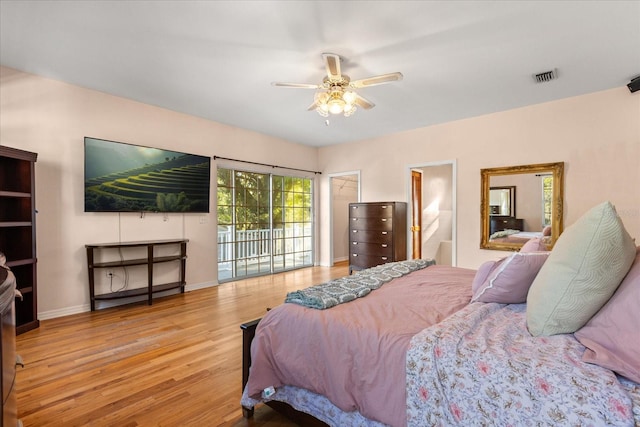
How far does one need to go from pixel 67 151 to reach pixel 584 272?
15.3 feet

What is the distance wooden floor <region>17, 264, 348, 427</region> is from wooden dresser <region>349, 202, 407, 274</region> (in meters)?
2.23

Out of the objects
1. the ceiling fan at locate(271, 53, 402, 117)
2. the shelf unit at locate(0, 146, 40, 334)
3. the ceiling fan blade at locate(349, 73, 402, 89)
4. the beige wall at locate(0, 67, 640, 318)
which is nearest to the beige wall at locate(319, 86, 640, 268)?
the beige wall at locate(0, 67, 640, 318)

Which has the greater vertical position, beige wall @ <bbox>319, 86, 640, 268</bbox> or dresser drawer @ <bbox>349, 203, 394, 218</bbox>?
beige wall @ <bbox>319, 86, 640, 268</bbox>

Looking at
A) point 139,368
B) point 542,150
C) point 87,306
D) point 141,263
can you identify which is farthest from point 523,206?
point 87,306

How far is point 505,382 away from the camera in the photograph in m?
1.03

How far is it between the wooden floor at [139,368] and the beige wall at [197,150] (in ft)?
2.84

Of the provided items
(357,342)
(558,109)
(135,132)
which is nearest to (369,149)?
(558,109)

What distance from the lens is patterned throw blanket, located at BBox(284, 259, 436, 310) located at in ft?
5.54

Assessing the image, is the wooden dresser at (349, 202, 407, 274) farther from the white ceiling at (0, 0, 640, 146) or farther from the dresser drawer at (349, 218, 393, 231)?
the white ceiling at (0, 0, 640, 146)

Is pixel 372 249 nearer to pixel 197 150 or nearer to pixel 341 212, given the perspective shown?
pixel 341 212

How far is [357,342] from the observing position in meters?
1.36

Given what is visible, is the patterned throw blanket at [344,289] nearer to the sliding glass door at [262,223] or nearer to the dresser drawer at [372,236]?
the dresser drawer at [372,236]

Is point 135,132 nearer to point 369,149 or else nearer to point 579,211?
point 369,149

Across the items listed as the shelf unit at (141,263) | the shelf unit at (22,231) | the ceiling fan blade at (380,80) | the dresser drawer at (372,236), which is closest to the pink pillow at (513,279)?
the ceiling fan blade at (380,80)
